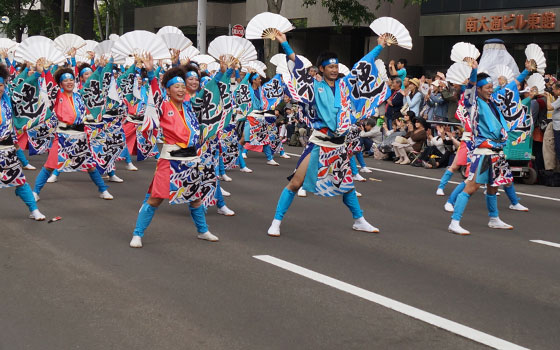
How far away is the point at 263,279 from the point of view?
653cm

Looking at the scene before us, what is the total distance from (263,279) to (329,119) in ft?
7.31

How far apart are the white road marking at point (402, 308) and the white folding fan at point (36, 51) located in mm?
4331

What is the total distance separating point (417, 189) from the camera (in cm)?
1250

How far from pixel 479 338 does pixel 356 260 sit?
89.8 inches

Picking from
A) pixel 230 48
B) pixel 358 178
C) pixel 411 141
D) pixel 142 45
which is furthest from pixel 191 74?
pixel 411 141

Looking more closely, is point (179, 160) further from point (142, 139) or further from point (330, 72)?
point (142, 139)

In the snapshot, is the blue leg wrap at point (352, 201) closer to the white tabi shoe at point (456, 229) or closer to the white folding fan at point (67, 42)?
the white tabi shoe at point (456, 229)

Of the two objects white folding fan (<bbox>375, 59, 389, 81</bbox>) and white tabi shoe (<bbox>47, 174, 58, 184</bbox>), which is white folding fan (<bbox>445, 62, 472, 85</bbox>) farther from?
white tabi shoe (<bbox>47, 174, 58, 184</bbox>)

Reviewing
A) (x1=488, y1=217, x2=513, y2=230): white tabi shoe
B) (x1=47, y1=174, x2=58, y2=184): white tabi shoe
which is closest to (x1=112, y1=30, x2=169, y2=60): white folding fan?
(x1=488, y1=217, x2=513, y2=230): white tabi shoe

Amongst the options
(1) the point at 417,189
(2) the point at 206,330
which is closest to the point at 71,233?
(2) the point at 206,330

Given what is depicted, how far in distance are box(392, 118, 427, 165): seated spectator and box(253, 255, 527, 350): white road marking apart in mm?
9148

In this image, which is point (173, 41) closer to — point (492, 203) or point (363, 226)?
point (363, 226)

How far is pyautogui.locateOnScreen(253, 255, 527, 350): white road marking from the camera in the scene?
509 cm

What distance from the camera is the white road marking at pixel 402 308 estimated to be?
509 centimetres
